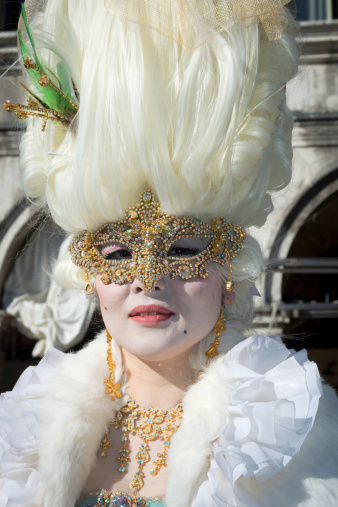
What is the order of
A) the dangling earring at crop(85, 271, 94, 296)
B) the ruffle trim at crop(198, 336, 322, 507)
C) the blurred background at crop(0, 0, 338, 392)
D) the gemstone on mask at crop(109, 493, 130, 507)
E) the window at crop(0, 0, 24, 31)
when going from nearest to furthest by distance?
1. the ruffle trim at crop(198, 336, 322, 507)
2. the gemstone on mask at crop(109, 493, 130, 507)
3. the dangling earring at crop(85, 271, 94, 296)
4. the blurred background at crop(0, 0, 338, 392)
5. the window at crop(0, 0, 24, 31)

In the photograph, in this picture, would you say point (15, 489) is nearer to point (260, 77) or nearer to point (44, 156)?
point (44, 156)

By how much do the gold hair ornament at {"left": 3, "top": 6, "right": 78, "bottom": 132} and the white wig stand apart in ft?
0.10

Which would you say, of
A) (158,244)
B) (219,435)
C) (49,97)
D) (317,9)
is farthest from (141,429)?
(317,9)

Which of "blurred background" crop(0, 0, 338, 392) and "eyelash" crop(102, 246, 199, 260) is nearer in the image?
"eyelash" crop(102, 246, 199, 260)

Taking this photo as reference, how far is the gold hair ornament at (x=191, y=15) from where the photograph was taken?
1504 millimetres

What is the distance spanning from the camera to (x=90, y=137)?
154 cm

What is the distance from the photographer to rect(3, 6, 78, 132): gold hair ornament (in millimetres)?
1655

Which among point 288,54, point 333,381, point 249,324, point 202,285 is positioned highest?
point 288,54

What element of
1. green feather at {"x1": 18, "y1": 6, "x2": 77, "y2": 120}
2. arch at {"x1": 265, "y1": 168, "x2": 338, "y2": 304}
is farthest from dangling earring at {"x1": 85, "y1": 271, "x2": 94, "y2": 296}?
arch at {"x1": 265, "y1": 168, "x2": 338, "y2": 304}

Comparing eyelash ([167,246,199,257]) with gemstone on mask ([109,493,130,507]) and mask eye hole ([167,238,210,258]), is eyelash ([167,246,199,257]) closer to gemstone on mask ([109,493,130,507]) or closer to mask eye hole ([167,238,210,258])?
mask eye hole ([167,238,210,258])

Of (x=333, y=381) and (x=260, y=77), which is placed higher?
(x=260, y=77)

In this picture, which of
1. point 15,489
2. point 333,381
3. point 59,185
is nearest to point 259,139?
point 59,185

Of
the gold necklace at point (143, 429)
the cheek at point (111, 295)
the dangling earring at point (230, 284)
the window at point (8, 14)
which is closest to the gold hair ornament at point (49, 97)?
the cheek at point (111, 295)

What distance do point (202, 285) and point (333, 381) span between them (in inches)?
186
